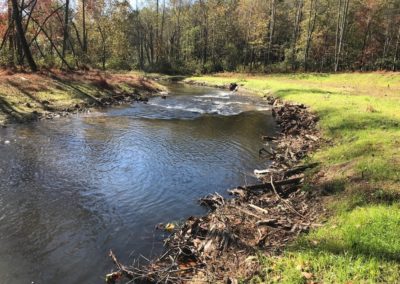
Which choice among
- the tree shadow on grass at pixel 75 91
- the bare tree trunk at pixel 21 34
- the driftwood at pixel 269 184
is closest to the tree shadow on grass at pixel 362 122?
the driftwood at pixel 269 184

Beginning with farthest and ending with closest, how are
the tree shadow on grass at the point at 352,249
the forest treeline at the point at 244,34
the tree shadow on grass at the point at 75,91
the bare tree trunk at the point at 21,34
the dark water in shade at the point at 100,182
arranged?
the forest treeline at the point at 244,34 → the bare tree trunk at the point at 21,34 → the tree shadow on grass at the point at 75,91 → the dark water in shade at the point at 100,182 → the tree shadow on grass at the point at 352,249

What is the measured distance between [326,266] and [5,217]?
8540 mm

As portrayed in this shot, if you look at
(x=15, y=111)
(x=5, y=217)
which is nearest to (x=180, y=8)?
(x=15, y=111)

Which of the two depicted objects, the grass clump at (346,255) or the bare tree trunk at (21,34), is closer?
the grass clump at (346,255)

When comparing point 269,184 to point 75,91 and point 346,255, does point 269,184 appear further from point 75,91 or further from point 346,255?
point 75,91

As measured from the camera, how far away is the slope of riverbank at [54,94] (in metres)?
24.5

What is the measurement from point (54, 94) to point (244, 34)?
57.0 metres

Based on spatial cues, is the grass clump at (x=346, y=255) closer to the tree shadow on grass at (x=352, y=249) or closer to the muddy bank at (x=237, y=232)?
the tree shadow on grass at (x=352, y=249)

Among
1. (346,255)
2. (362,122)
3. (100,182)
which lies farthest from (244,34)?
(346,255)

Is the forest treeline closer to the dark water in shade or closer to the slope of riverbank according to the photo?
the slope of riverbank

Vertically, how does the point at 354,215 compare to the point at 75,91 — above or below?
below

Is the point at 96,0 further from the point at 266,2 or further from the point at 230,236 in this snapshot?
the point at 230,236

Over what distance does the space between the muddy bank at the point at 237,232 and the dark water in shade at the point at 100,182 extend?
2.36ft

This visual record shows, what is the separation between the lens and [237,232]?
8898 millimetres
